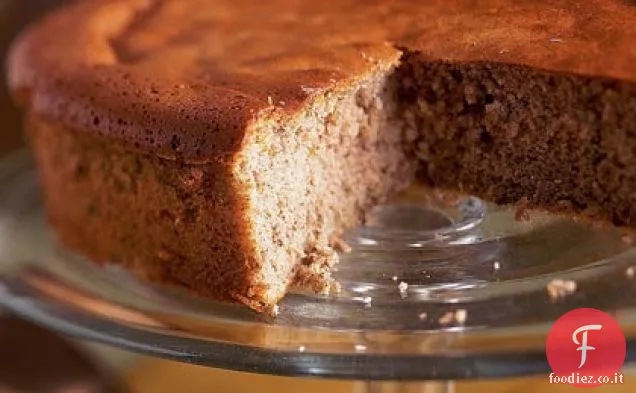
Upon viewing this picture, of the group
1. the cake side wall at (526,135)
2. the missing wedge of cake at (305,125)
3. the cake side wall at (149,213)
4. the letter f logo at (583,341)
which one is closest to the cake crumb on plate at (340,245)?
the missing wedge of cake at (305,125)

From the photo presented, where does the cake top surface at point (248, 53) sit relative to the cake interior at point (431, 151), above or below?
above

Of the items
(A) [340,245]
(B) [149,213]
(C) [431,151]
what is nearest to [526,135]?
(C) [431,151]

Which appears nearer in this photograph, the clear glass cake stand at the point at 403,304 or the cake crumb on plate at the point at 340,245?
the clear glass cake stand at the point at 403,304

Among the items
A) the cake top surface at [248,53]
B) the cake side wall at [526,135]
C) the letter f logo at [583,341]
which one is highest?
the cake top surface at [248,53]

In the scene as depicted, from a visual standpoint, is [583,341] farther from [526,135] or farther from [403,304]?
[526,135]

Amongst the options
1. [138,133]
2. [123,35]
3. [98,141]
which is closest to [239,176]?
[138,133]

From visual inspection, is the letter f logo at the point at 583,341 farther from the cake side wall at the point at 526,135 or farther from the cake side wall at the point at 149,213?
the cake side wall at the point at 149,213

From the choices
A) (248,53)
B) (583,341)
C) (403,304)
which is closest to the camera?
(583,341)
